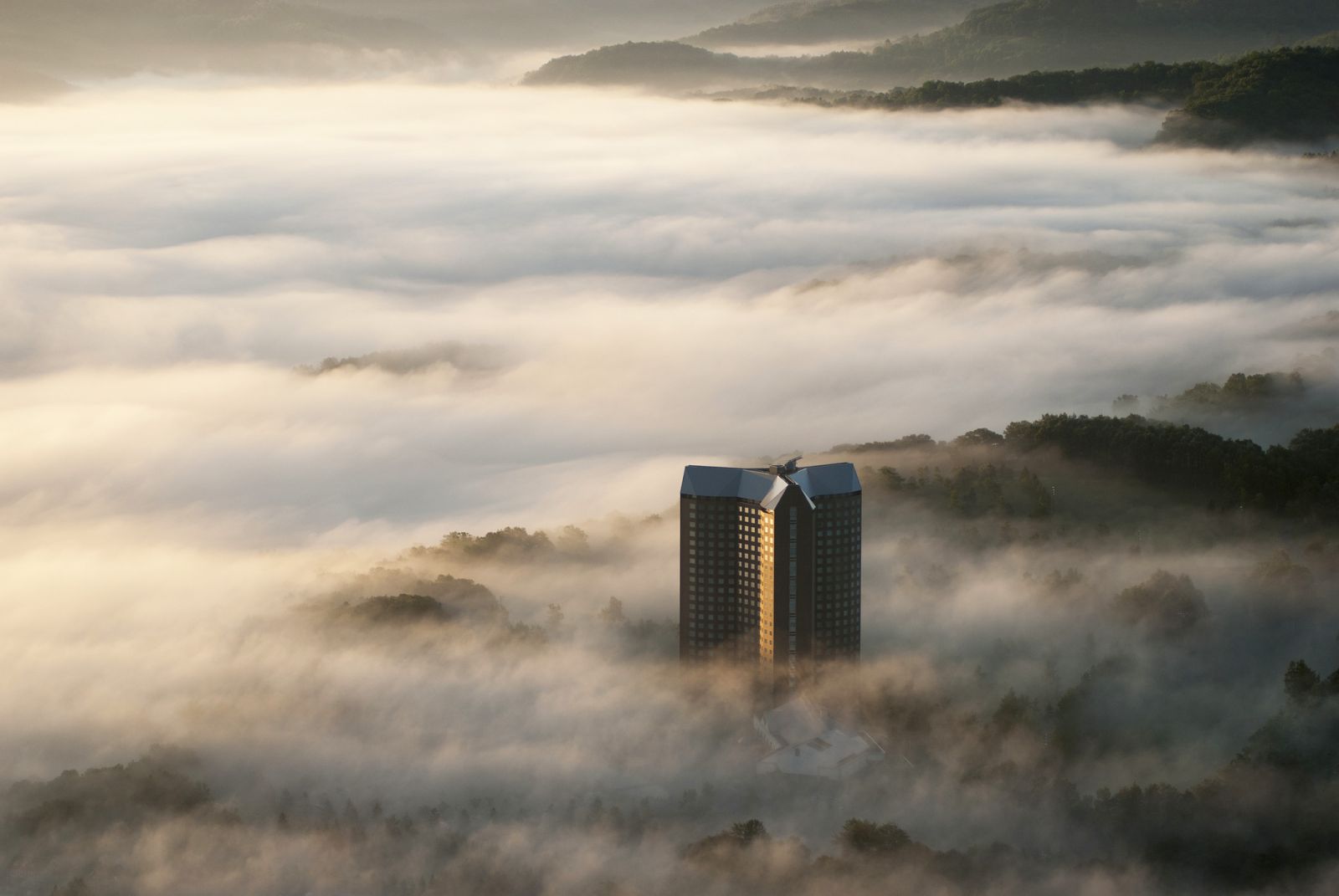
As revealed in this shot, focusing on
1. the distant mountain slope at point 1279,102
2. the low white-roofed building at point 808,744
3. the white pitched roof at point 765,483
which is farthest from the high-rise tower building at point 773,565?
the distant mountain slope at point 1279,102

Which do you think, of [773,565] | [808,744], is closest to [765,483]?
[773,565]

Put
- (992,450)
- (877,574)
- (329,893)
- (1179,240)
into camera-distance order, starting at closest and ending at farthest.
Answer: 1. (329,893)
2. (877,574)
3. (992,450)
4. (1179,240)

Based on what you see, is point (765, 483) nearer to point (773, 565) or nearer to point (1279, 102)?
point (773, 565)

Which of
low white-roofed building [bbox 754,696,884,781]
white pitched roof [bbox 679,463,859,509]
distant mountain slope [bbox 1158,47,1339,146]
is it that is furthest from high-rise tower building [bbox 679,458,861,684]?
distant mountain slope [bbox 1158,47,1339,146]

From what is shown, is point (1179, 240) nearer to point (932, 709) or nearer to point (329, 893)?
point (932, 709)

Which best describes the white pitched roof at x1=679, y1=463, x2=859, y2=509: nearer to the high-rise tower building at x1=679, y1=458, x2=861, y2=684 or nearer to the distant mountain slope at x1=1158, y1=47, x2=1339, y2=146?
the high-rise tower building at x1=679, y1=458, x2=861, y2=684

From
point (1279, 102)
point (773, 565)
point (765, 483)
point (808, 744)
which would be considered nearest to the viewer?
point (765, 483)

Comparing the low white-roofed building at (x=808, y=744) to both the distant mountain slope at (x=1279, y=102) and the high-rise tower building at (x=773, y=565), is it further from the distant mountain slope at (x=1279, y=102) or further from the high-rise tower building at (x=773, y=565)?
the distant mountain slope at (x=1279, y=102)

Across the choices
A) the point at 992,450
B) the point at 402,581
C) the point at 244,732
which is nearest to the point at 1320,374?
the point at 992,450
